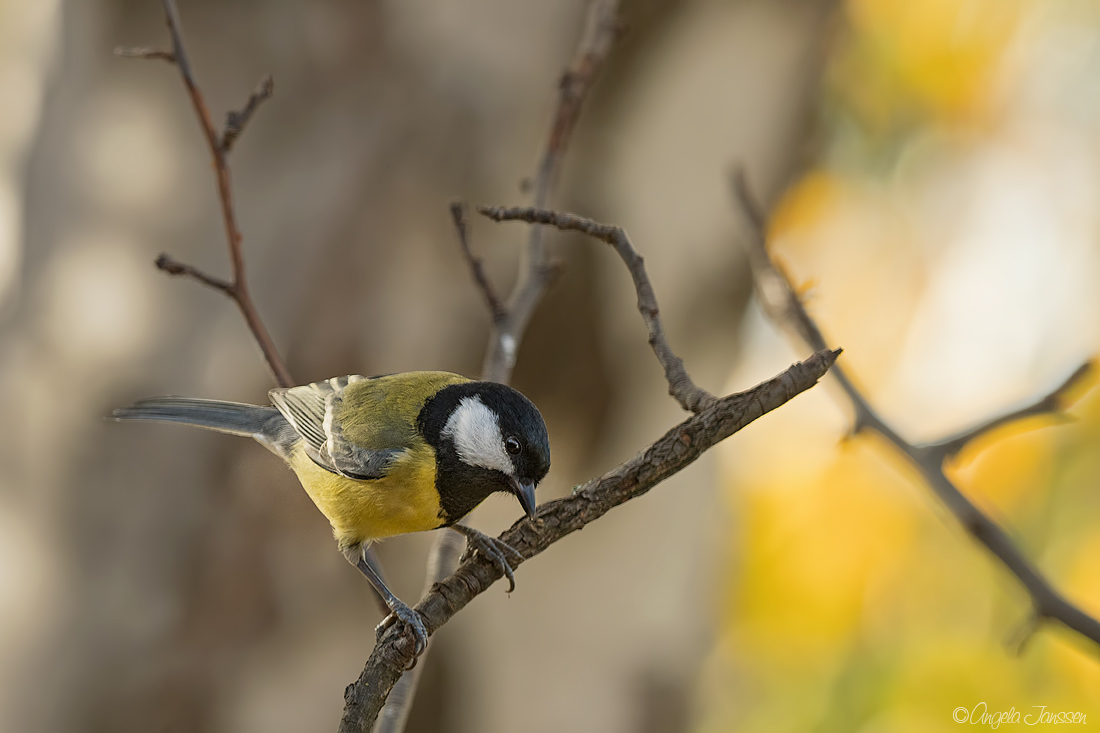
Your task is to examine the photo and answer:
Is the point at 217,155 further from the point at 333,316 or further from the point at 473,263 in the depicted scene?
the point at 333,316

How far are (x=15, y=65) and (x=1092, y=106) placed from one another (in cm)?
294

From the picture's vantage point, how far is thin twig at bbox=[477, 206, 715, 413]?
0.70 meters

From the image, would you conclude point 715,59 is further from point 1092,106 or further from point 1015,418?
point 1092,106

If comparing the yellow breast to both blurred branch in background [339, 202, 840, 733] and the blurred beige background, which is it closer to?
blurred branch in background [339, 202, 840, 733]

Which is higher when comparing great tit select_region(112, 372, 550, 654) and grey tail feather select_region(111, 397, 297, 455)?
grey tail feather select_region(111, 397, 297, 455)

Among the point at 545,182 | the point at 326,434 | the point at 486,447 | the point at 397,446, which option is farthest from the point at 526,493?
the point at 545,182

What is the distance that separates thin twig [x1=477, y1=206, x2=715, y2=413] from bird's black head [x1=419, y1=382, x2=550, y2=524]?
21 cm

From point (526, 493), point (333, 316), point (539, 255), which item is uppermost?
point (333, 316)

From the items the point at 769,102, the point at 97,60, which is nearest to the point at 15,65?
the point at 97,60

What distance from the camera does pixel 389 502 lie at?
3.20ft

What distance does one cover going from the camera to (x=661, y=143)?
1.65 m

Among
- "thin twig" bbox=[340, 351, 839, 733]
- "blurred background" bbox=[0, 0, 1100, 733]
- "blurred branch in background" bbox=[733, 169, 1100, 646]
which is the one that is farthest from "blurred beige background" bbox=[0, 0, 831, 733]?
"thin twig" bbox=[340, 351, 839, 733]

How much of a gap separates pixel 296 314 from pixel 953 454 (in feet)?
3.68

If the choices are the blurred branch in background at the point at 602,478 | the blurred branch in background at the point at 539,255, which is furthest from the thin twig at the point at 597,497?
the blurred branch in background at the point at 539,255
